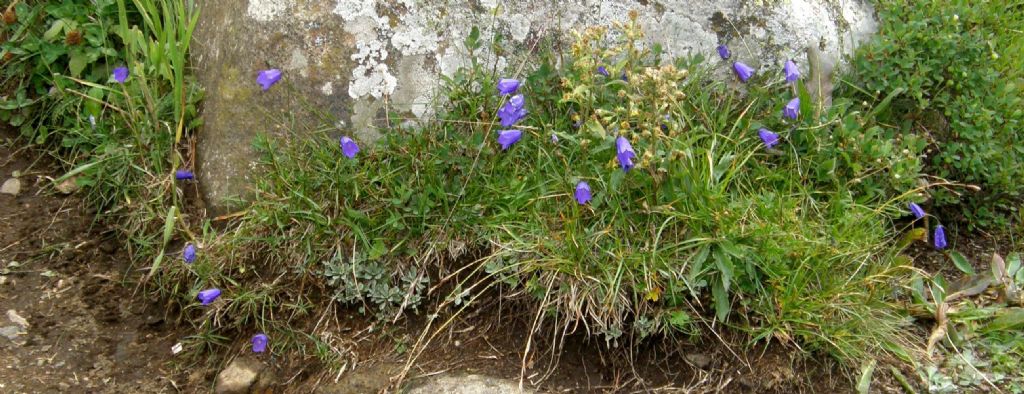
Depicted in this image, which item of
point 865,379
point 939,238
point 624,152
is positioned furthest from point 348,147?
point 939,238

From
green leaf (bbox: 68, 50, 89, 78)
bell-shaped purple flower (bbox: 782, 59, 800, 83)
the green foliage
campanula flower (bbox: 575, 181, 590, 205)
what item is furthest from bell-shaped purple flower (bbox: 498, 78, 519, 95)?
green leaf (bbox: 68, 50, 89, 78)

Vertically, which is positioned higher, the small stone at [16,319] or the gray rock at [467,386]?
the gray rock at [467,386]

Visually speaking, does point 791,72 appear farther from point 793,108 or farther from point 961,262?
point 961,262

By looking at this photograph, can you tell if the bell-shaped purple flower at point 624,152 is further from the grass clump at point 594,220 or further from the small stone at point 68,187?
the small stone at point 68,187

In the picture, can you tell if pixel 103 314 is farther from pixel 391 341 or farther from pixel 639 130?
pixel 639 130

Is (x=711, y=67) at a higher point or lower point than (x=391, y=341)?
higher

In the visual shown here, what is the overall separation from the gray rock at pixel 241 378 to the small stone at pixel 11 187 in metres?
1.40

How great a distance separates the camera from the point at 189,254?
3104 millimetres

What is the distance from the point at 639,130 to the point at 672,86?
0.26m

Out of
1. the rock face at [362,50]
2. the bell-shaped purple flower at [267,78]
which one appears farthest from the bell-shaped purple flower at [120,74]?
the bell-shaped purple flower at [267,78]

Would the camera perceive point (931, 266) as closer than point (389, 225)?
No

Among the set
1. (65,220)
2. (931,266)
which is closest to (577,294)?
(931,266)

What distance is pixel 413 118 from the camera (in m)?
3.27

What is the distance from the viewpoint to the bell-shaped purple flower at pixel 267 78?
10.3 feet
